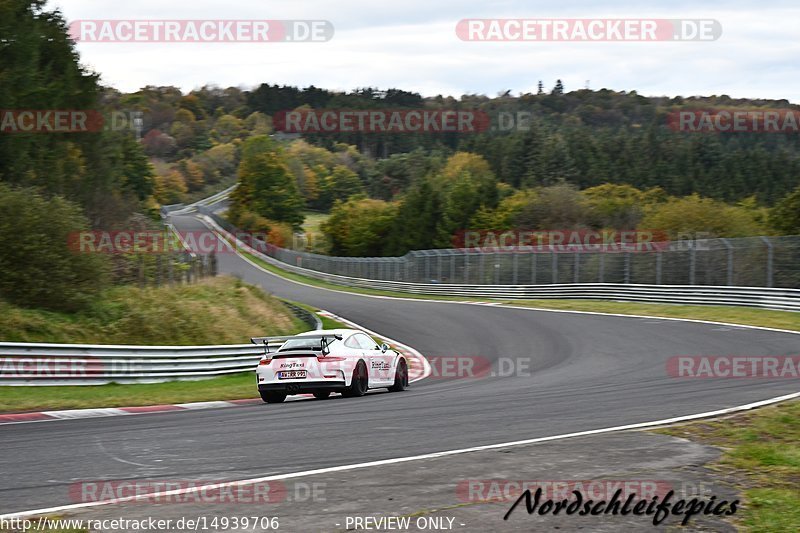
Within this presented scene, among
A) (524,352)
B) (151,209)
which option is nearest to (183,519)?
(524,352)

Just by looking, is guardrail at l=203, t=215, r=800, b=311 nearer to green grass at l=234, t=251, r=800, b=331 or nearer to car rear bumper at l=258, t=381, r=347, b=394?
green grass at l=234, t=251, r=800, b=331

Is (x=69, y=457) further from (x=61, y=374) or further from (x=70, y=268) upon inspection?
(x=70, y=268)

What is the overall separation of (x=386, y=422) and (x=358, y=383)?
4.52 meters

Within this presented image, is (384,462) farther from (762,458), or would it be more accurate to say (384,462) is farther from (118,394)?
(118,394)

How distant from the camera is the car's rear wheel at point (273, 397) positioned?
15289 millimetres

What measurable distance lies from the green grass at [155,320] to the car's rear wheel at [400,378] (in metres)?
8.10

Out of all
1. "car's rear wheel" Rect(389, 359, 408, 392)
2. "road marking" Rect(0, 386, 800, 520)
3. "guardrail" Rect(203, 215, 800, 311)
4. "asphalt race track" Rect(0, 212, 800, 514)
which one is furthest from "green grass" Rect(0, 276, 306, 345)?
"guardrail" Rect(203, 215, 800, 311)

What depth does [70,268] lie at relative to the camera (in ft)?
72.7

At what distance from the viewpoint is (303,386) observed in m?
15.0

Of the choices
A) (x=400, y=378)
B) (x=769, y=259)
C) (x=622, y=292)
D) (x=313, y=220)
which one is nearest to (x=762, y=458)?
(x=400, y=378)

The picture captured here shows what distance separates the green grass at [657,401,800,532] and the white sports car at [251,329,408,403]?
650 cm

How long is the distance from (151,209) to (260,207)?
3631cm

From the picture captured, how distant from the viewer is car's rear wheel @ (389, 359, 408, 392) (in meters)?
16.8

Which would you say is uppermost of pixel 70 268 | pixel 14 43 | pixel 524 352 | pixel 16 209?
pixel 14 43
